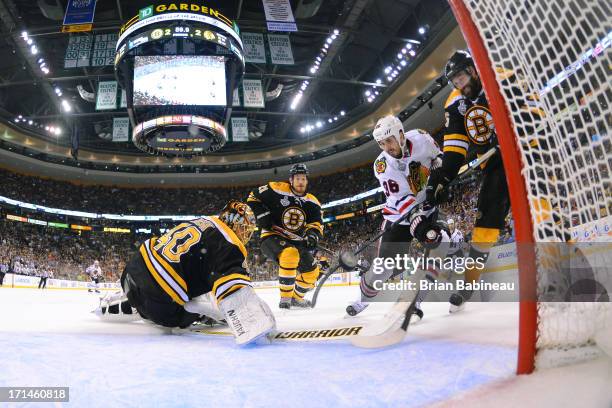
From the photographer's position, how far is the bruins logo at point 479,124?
2514 millimetres

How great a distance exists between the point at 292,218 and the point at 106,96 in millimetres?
9590

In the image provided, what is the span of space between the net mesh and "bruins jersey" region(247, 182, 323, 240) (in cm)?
362

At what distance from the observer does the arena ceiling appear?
12492 mm

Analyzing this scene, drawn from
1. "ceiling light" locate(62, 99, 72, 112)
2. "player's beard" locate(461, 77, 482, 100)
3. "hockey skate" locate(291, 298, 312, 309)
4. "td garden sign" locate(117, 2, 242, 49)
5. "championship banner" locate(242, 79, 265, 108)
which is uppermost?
"ceiling light" locate(62, 99, 72, 112)

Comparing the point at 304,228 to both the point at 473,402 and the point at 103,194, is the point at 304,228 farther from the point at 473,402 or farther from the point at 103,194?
the point at 103,194

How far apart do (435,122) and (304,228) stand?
44.2ft

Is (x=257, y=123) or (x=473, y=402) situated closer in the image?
(x=473, y=402)

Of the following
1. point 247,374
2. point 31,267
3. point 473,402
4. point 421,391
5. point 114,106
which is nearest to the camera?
point 473,402

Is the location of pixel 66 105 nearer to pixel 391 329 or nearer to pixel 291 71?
pixel 291 71

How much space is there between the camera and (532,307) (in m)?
1.03

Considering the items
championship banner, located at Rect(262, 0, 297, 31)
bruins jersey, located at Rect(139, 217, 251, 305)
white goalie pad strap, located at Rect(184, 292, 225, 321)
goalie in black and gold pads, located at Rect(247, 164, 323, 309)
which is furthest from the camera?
championship banner, located at Rect(262, 0, 297, 31)

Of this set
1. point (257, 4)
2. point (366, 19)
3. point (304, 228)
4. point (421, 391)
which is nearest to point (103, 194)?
point (257, 4)

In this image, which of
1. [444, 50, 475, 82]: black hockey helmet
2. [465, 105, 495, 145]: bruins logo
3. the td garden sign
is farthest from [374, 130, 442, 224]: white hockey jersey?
the td garden sign

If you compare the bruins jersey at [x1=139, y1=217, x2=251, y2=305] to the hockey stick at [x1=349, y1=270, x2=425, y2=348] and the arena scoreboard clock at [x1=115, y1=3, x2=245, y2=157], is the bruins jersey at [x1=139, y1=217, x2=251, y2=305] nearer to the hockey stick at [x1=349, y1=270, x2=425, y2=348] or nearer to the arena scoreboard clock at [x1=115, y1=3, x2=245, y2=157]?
the hockey stick at [x1=349, y1=270, x2=425, y2=348]
